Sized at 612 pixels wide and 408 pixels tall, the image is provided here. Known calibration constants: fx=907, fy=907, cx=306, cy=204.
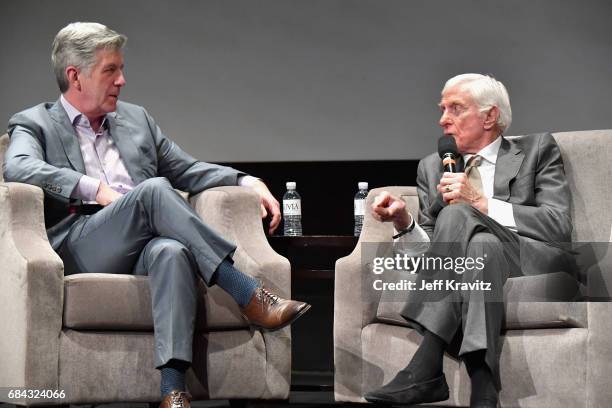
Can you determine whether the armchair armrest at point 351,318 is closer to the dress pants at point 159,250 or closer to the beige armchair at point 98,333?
the beige armchair at point 98,333

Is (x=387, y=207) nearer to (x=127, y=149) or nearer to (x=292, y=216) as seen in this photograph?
(x=127, y=149)

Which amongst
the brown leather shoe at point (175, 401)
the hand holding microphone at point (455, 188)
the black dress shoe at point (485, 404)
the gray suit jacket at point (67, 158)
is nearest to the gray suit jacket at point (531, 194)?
the hand holding microphone at point (455, 188)

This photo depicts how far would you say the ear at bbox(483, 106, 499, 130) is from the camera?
2.97m

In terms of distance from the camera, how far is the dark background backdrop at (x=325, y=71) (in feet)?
13.0

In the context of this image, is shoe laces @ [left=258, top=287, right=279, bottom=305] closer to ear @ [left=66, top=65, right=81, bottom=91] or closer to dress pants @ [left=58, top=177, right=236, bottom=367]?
dress pants @ [left=58, top=177, right=236, bottom=367]

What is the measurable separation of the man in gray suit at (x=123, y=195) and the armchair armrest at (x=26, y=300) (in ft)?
0.57

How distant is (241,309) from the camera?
2.56 meters

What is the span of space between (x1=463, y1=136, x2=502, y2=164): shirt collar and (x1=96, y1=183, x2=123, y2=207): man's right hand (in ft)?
3.72

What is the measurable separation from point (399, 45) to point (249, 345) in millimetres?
1897

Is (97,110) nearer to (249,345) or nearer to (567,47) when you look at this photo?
(249,345)

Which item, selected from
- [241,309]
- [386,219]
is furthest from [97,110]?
[386,219]

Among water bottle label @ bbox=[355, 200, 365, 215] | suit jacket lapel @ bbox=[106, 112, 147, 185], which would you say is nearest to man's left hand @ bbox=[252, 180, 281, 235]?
suit jacket lapel @ bbox=[106, 112, 147, 185]

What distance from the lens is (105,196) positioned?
8.96ft

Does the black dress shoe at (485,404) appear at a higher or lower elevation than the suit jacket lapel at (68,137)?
lower
